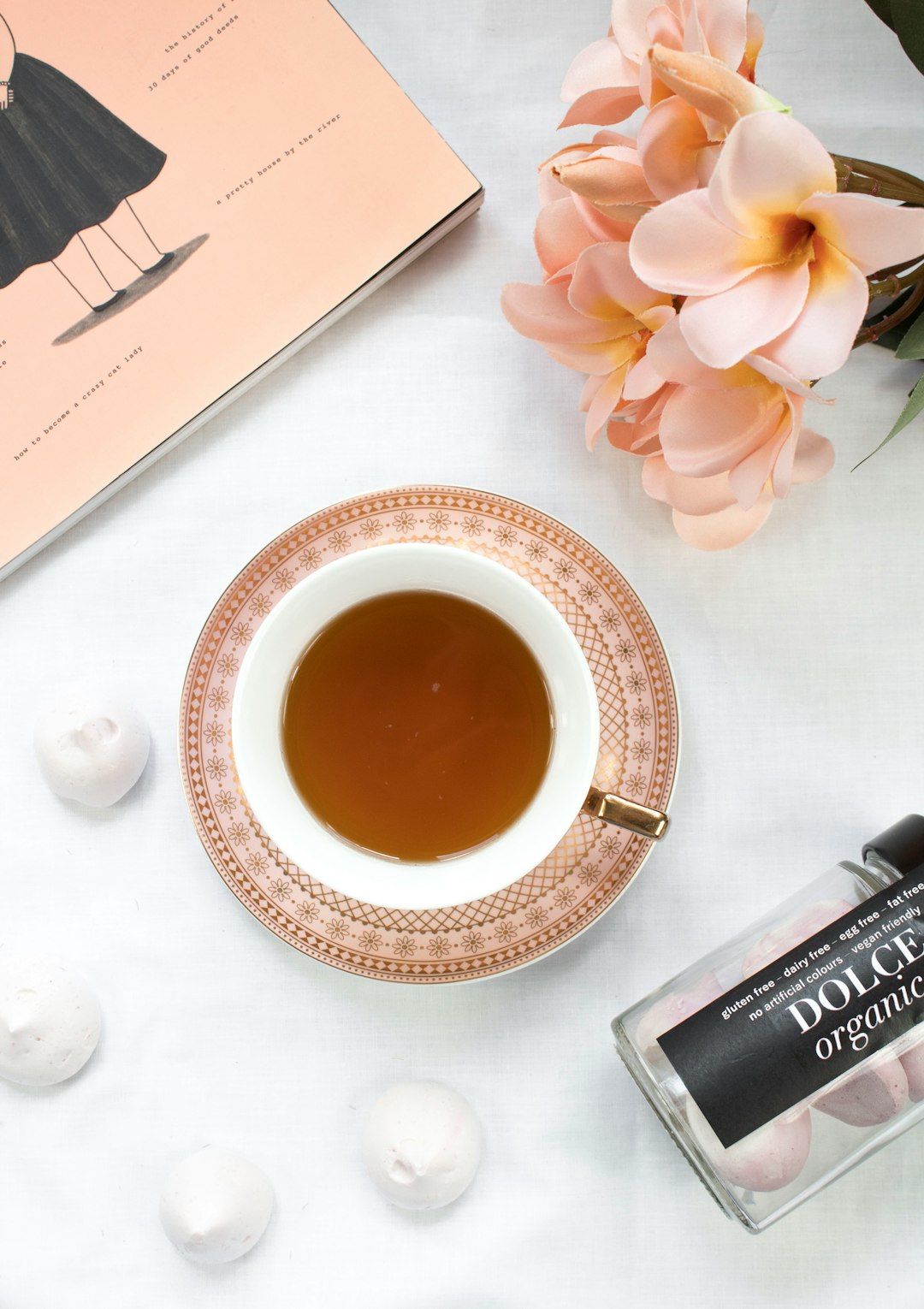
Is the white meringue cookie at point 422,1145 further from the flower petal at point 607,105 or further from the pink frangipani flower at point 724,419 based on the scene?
the flower petal at point 607,105

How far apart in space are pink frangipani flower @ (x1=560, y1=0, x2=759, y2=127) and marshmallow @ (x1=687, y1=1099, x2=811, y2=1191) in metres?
0.63

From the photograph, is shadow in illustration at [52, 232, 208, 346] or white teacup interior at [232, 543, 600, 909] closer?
white teacup interior at [232, 543, 600, 909]

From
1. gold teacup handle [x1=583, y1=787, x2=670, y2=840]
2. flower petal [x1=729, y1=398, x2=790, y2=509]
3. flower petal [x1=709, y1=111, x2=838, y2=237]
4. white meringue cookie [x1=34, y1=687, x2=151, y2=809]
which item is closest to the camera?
flower petal [x1=709, y1=111, x2=838, y2=237]

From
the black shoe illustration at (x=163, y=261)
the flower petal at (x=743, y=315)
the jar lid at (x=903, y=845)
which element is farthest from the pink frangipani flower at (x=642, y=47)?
the jar lid at (x=903, y=845)

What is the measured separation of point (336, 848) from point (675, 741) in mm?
249

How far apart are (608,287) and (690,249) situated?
123 millimetres

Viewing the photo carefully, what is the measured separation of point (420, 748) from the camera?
2.47ft

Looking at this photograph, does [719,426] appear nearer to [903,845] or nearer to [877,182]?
[877,182]

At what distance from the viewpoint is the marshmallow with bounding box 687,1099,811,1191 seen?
69cm

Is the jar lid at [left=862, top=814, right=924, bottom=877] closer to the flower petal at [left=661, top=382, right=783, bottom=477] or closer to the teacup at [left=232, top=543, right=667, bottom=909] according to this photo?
the teacup at [left=232, top=543, right=667, bottom=909]

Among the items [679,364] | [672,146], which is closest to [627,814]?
[679,364]

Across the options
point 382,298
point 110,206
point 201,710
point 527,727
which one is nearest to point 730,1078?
point 527,727

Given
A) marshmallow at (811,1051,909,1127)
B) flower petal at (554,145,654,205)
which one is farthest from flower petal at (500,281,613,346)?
marshmallow at (811,1051,909,1127)

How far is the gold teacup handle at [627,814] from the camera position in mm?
651
